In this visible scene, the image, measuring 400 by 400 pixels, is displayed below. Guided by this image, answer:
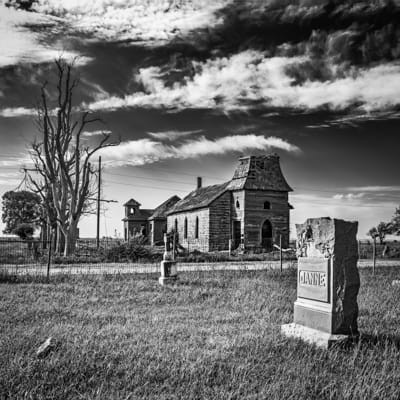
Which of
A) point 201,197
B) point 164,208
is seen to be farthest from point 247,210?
point 164,208

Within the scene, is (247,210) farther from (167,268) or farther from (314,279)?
(314,279)

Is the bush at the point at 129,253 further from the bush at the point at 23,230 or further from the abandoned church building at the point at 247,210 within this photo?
the bush at the point at 23,230

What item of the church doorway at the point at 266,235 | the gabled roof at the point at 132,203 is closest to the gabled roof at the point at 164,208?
the gabled roof at the point at 132,203

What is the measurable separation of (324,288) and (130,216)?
5580cm

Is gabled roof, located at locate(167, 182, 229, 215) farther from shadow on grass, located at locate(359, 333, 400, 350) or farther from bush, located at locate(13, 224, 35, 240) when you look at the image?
shadow on grass, located at locate(359, 333, 400, 350)

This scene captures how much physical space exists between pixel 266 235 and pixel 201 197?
27.3 ft

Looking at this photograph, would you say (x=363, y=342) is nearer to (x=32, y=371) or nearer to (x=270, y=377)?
(x=270, y=377)

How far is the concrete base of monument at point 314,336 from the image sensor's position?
6496 mm

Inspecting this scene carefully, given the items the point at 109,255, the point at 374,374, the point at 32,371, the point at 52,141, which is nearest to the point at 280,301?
the point at 374,374

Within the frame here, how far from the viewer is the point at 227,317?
8617 mm

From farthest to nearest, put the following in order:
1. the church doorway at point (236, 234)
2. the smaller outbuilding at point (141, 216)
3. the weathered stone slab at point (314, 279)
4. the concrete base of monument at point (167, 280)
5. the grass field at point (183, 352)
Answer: the smaller outbuilding at point (141, 216) → the church doorway at point (236, 234) → the concrete base of monument at point (167, 280) → the weathered stone slab at point (314, 279) → the grass field at point (183, 352)

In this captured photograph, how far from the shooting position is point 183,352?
5949 mm

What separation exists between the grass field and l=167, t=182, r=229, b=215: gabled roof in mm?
30084

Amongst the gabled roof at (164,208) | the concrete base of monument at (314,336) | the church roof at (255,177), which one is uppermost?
the church roof at (255,177)
